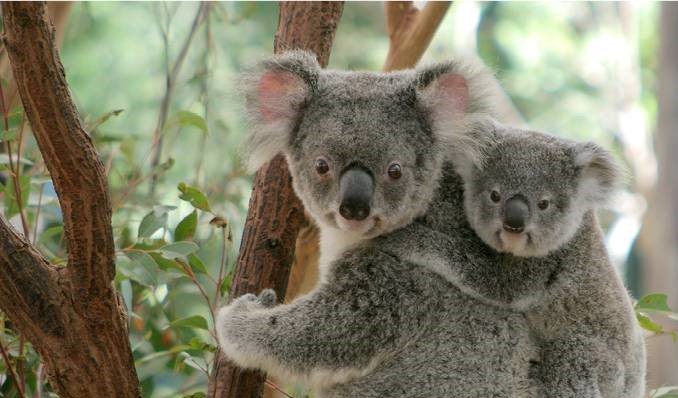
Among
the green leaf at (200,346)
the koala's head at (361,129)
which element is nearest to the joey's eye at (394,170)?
the koala's head at (361,129)

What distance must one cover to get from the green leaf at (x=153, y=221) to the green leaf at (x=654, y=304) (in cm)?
168

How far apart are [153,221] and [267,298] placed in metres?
0.46

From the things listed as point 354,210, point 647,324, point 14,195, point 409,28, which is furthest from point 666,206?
point 14,195

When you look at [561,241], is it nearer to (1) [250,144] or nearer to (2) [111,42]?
(1) [250,144]

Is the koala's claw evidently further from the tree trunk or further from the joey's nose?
the tree trunk

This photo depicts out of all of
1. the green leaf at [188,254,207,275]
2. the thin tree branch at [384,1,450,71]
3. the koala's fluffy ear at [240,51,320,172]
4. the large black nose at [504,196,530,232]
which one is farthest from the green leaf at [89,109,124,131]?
the thin tree branch at [384,1,450,71]

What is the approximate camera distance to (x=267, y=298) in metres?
2.87

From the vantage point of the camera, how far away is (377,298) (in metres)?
2.68

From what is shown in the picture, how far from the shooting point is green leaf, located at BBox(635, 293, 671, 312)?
3031mm

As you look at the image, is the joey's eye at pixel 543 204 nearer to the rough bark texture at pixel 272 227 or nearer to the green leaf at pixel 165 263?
the rough bark texture at pixel 272 227

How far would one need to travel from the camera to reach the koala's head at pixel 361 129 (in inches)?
102

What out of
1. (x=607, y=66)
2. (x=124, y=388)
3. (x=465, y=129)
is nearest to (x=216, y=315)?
(x=124, y=388)

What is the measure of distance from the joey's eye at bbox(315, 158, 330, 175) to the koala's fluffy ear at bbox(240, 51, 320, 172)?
10.2 inches

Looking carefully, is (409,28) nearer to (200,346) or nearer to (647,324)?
(647,324)
